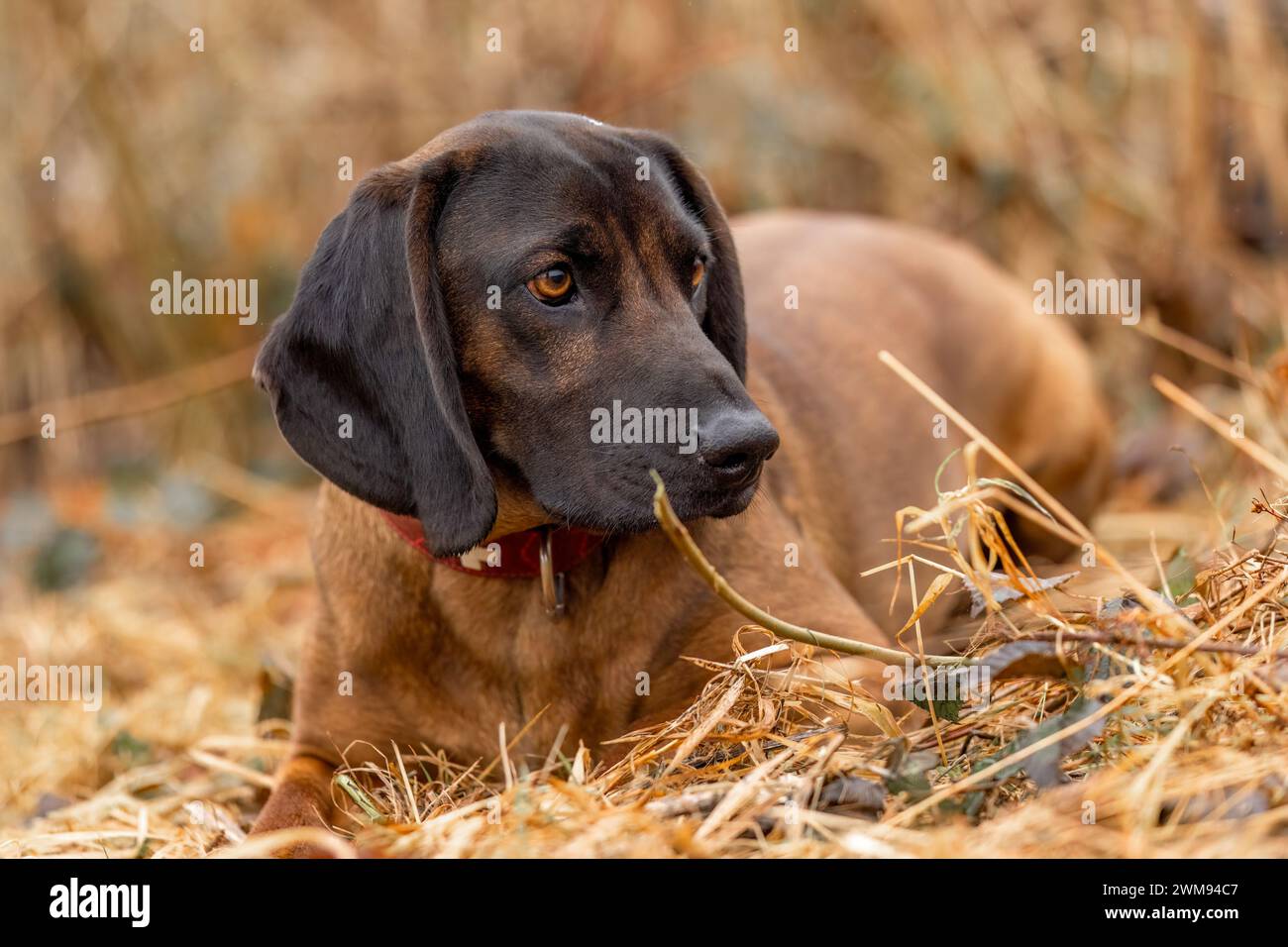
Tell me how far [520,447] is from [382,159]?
18.0 feet

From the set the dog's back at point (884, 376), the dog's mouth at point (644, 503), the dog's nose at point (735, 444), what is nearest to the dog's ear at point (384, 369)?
the dog's mouth at point (644, 503)

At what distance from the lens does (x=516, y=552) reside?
3.51m

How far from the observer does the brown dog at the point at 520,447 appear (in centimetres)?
319

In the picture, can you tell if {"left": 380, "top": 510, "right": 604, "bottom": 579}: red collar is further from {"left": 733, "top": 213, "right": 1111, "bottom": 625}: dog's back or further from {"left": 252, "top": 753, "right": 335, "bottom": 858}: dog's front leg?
{"left": 733, "top": 213, "right": 1111, "bottom": 625}: dog's back

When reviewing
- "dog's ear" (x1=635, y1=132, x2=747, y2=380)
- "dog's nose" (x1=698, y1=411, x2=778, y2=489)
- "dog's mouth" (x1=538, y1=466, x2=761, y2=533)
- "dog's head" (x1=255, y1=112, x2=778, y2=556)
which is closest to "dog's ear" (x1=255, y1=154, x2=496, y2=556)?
"dog's head" (x1=255, y1=112, x2=778, y2=556)

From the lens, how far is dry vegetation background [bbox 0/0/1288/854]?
6.24 m

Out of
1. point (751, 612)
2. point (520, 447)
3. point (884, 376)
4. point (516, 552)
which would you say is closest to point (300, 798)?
point (516, 552)

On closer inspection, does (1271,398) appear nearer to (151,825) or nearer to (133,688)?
(151,825)

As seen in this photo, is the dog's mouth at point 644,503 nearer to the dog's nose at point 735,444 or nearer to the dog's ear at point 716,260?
the dog's nose at point 735,444

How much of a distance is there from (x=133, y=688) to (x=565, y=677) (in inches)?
101

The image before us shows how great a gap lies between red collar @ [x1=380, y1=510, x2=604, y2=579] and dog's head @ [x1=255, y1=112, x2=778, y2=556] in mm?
170

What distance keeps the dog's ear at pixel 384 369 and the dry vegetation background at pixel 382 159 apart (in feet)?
6.77
